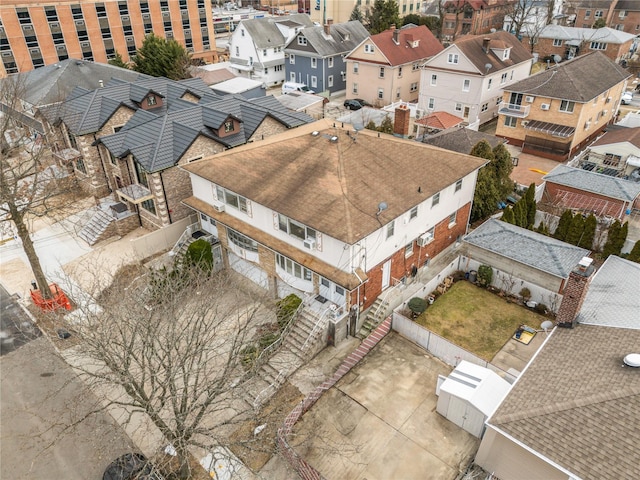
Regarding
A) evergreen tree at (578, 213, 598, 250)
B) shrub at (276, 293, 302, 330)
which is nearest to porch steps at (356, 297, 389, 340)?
shrub at (276, 293, 302, 330)

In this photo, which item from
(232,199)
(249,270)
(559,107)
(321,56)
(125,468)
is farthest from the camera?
(321,56)

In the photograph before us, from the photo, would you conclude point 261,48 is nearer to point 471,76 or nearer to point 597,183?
point 471,76

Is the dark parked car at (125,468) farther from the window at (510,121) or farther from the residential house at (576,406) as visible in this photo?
the window at (510,121)

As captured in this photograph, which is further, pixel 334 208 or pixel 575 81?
pixel 575 81

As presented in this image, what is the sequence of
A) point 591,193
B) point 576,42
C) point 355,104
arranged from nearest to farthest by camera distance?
point 591,193, point 355,104, point 576,42

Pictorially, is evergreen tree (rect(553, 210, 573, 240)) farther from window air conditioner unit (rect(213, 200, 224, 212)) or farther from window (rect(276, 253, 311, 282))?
window air conditioner unit (rect(213, 200, 224, 212))

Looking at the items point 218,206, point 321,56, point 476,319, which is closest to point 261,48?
point 321,56
